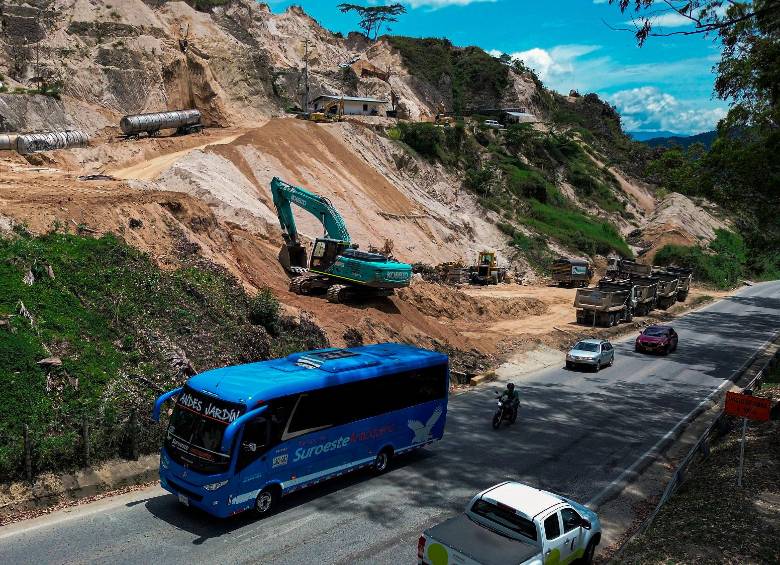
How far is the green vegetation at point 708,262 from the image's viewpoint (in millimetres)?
68500

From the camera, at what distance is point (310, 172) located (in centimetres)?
4853

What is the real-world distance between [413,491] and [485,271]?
36145mm

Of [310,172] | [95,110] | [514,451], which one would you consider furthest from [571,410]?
[95,110]

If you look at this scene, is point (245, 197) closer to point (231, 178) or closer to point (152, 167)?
point (231, 178)

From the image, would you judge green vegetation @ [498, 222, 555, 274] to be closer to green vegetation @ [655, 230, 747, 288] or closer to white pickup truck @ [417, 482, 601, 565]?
green vegetation @ [655, 230, 747, 288]

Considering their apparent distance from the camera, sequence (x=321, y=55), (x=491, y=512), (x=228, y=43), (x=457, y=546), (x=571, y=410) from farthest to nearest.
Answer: (x=321, y=55), (x=228, y=43), (x=571, y=410), (x=491, y=512), (x=457, y=546)

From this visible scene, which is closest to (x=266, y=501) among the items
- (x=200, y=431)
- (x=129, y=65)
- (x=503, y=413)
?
(x=200, y=431)

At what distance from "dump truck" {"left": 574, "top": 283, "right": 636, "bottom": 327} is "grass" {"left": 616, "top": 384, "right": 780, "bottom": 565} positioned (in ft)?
73.8

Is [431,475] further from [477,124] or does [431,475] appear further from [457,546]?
[477,124]

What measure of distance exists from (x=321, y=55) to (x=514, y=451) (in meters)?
92.6

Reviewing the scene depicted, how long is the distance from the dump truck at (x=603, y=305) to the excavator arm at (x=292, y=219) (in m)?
15.9

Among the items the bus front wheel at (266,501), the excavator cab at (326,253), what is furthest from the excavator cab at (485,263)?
the bus front wheel at (266,501)

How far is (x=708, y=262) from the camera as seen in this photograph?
7038cm

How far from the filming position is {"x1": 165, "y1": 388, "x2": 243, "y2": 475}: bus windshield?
1209 centimetres
